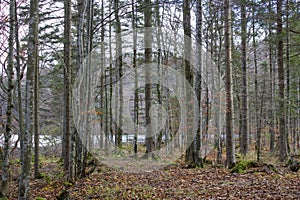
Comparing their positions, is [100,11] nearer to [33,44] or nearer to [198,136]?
[198,136]

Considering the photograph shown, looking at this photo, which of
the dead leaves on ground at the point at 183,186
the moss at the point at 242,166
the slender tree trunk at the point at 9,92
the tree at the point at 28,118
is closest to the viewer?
the tree at the point at 28,118

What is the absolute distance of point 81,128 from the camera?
8.75 metres

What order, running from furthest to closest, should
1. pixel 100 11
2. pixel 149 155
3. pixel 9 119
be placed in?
pixel 100 11 < pixel 149 155 < pixel 9 119

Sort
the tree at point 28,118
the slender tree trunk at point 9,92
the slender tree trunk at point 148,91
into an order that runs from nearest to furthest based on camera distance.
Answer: the tree at point 28,118 < the slender tree trunk at point 9,92 < the slender tree trunk at point 148,91

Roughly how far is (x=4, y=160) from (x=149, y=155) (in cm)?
828

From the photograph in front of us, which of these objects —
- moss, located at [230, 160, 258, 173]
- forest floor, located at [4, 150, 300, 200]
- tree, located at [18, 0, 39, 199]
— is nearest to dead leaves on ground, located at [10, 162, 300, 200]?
forest floor, located at [4, 150, 300, 200]

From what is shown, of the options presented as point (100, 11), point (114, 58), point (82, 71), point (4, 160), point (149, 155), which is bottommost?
point (149, 155)

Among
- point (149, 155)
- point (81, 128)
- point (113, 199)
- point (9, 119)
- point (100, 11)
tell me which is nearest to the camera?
point (113, 199)

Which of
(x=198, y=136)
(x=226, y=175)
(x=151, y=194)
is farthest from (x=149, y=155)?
(x=151, y=194)

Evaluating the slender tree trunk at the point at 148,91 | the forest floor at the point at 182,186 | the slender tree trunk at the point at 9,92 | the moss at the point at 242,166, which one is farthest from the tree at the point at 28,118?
the slender tree trunk at the point at 148,91

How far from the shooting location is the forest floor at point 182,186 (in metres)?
6.45

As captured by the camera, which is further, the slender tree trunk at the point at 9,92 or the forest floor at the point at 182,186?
the slender tree trunk at the point at 9,92

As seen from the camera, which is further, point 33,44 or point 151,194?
point 151,194

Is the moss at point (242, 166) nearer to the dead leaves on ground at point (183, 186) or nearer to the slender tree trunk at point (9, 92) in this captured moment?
the dead leaves on ground at point (183, 186)
